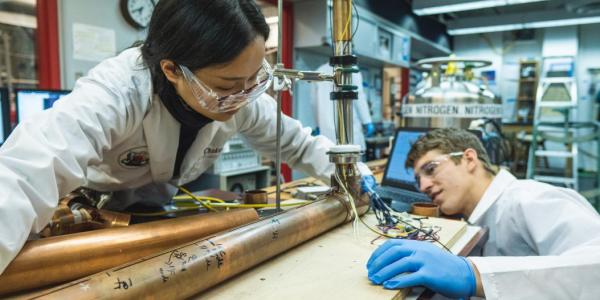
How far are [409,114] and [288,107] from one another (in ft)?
5.69

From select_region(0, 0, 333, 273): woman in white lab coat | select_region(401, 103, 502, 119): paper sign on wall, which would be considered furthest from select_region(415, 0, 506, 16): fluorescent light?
select_region(0, 0, 333, 273): woman in white lab coat

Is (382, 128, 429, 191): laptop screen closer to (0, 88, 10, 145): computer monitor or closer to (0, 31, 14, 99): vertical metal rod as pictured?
(0, 88, 10, 145): computer monitor

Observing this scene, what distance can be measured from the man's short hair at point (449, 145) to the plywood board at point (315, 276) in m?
0.53

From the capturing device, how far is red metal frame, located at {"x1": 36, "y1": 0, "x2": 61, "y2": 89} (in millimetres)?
2457

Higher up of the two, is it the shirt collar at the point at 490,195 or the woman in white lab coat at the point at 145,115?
the woman in white lab coat at the point at 145,115

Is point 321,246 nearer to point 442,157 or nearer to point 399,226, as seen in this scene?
point 399,226

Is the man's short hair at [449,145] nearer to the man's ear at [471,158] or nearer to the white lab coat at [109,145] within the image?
the man's ear at [471,158]

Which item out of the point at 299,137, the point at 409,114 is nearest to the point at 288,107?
the point at 409,114

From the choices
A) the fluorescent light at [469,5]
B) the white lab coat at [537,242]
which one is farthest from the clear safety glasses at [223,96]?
the fluorescent light at [469,5]

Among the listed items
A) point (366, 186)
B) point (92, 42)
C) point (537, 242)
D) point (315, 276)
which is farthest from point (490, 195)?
point (92, 42)

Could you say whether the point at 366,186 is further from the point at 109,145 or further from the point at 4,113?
the point at 4,113

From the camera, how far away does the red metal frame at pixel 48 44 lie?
2.46 m

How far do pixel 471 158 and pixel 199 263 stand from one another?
109 centimetres

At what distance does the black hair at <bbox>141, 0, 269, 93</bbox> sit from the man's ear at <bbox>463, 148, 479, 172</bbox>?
862 millimetres
